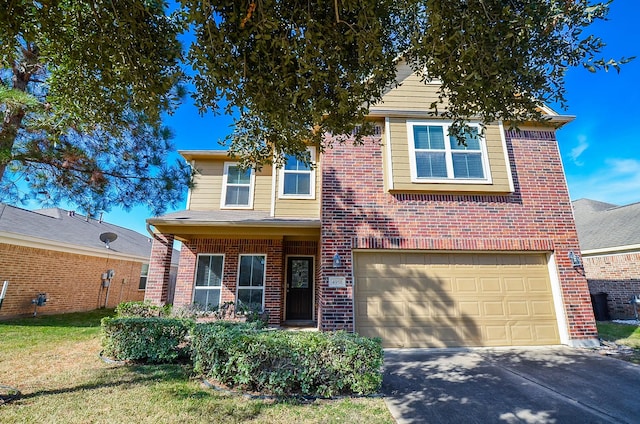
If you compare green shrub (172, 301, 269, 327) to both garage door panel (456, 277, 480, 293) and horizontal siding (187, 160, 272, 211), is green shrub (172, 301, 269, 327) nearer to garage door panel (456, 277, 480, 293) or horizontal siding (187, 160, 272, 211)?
horizontal siding (187, 160, 272, 211)

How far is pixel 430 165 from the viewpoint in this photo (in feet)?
25.0

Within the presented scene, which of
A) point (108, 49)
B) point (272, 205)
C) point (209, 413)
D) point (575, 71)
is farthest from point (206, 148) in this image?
point (575, 71)

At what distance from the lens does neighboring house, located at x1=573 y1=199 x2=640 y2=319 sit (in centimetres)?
1188

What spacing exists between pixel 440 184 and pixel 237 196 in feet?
22.1

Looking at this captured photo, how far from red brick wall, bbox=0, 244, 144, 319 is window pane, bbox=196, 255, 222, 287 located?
257 inches

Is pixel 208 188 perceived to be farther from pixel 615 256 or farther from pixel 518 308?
pixel 615 256

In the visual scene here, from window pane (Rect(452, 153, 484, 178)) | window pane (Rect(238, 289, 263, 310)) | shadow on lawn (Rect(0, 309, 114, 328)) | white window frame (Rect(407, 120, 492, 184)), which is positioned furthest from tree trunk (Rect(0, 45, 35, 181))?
window pane (Rect(452, 153, 484, 178))

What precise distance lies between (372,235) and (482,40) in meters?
4.51

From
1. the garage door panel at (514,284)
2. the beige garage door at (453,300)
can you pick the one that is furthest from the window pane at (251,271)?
the garage door panel at (514,284)

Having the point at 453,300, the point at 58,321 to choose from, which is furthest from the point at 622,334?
the point at 58,321

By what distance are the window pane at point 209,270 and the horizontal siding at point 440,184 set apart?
626 cm

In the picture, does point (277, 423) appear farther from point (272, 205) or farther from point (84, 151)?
point (272, 205)

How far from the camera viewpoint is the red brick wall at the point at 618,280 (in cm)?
1177

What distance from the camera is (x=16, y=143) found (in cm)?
427
